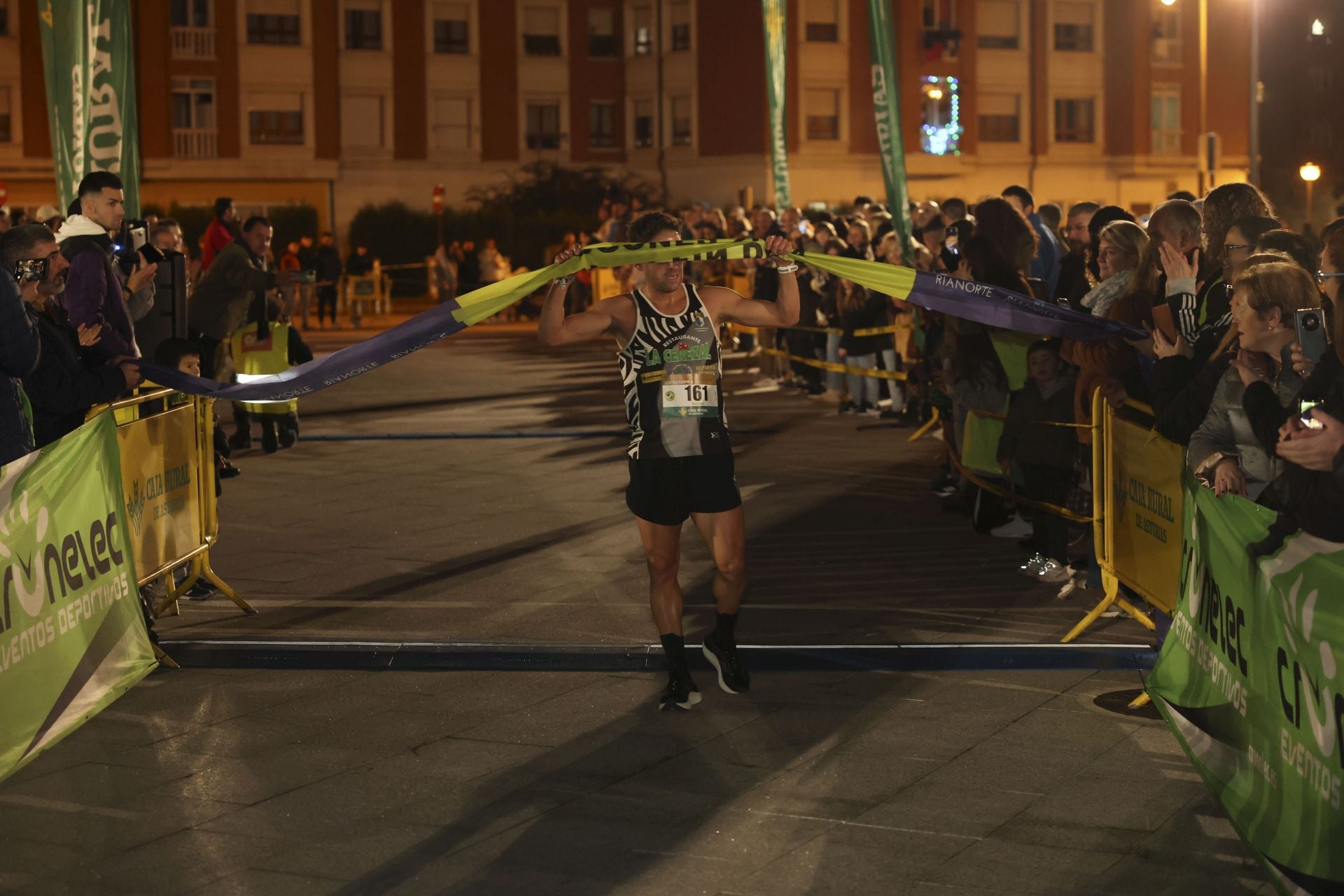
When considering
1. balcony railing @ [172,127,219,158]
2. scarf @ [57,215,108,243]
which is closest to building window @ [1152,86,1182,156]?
balcony railing @ [172,127,219,158]

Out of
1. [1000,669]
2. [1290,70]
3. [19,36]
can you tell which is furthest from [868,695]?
[19,36]

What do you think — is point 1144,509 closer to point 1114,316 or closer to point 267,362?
point 1114,316

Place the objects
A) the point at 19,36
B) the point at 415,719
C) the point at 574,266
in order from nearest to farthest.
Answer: the point at 415,719, the point at 574,266, the point at 19,36

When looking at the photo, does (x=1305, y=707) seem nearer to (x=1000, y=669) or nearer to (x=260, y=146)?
(x=1000, y=669)

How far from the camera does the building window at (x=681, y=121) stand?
5856cm

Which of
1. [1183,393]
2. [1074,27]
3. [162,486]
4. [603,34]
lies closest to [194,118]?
[603,34]

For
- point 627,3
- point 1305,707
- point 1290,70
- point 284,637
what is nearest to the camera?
point 1305,707

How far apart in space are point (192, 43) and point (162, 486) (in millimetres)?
49428

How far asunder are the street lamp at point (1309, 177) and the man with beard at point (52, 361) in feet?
64.7

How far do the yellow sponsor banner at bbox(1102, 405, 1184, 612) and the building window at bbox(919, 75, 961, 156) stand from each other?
4853 centimetres

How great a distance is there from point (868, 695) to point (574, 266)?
2.23 meters

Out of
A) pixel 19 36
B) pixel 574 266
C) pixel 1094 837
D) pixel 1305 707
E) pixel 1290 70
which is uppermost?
pixel 19 36

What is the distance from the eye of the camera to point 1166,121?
63.2m

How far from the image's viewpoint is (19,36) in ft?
172
